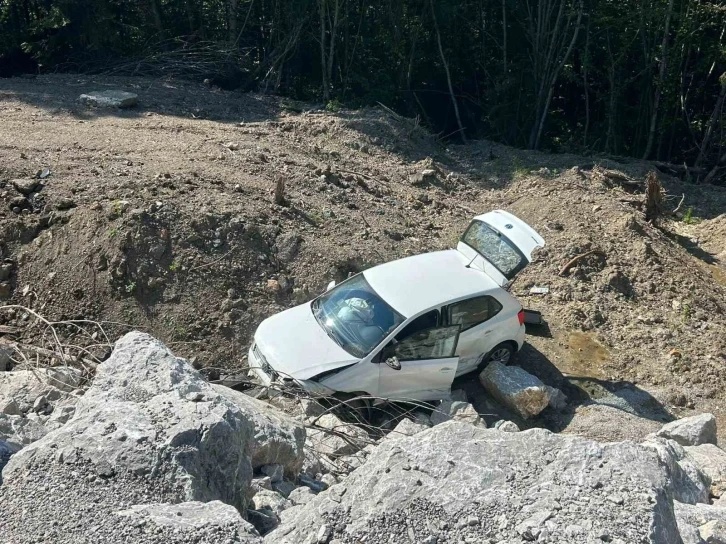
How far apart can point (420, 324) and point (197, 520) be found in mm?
4901

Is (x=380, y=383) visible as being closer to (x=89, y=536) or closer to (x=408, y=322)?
(x=408, y=322)

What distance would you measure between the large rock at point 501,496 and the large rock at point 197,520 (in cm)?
26

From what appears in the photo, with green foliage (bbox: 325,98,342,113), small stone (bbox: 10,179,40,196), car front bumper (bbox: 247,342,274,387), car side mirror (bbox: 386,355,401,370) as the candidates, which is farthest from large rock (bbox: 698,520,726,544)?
green foliage (bbox: 325,98,342,113)

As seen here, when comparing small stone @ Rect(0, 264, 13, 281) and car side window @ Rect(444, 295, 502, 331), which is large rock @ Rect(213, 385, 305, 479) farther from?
small stone @ Rect(0, 264, 13, 281)

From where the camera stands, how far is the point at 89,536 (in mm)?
4070

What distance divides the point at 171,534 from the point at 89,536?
45 centimetres

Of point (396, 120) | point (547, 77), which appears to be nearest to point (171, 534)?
point (396, 120)

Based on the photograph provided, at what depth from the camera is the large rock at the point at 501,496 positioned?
4.04m

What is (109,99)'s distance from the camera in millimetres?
14992

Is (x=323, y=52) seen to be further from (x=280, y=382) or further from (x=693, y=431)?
(x=693, y=431)

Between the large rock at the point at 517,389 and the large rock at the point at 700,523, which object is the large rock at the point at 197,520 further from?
the large rock at the point at 517,389

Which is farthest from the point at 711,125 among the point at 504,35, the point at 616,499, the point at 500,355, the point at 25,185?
the point at 616,499

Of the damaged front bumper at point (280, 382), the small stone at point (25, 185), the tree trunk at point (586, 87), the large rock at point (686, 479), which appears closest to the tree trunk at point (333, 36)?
the tree trunk at point (586, 87)

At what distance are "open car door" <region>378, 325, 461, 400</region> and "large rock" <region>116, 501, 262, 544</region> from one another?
4.40 meters
